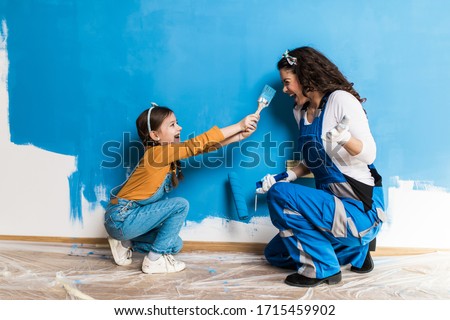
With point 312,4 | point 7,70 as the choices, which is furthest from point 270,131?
point 7,70

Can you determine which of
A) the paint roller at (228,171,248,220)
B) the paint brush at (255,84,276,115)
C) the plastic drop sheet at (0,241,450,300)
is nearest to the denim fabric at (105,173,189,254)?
the plastic drop sheet at (0,241,450,300)

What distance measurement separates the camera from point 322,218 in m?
1.70

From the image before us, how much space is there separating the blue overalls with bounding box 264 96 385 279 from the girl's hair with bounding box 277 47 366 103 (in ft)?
0.25

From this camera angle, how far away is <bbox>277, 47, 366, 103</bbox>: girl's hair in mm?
1846

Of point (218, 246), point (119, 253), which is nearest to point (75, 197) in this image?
point (119, 253)

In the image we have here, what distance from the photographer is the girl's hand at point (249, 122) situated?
1.92 metres

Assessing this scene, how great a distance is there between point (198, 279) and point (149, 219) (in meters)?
0.31

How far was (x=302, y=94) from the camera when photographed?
6.27 feet

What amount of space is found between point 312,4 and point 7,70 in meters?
1.42

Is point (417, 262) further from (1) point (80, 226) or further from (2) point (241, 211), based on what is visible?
(1) point (80, 226)

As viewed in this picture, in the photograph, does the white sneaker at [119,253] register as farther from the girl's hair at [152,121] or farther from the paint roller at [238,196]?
the paint roller at [238,196]

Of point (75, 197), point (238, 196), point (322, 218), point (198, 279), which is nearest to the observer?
point (322, 218)

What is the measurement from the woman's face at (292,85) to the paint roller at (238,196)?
1.44ft

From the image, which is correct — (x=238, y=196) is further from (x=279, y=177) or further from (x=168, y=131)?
(x=168, y=131)
